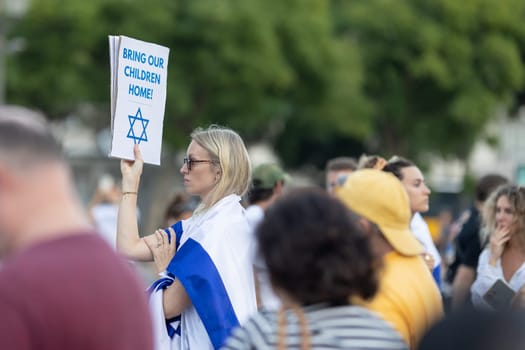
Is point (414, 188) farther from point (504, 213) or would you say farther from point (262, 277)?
point (262, 277)

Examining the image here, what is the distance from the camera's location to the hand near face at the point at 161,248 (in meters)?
5.55

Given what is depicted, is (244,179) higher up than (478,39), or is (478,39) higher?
(478,39)

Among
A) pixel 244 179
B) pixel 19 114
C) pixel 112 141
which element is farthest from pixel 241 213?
pixel 19 114

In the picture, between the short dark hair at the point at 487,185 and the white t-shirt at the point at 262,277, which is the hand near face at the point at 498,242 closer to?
the white t-shirt at the point at 262,277

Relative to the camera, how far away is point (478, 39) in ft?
136

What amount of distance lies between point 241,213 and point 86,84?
96.1 ft

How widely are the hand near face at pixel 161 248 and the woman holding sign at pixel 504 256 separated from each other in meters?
1.84

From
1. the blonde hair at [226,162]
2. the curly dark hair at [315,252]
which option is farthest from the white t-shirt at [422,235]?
the curly dark hair at [315,252]

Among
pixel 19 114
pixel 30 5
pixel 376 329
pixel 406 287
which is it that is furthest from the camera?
pixel 30 5

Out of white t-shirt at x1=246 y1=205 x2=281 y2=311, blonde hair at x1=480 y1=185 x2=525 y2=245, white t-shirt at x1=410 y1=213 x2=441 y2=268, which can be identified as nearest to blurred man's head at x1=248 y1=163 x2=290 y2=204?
white t-shirt at x1=246 y1=205 x2=281 y2=311

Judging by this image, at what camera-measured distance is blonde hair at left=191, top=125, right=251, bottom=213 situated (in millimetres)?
5586

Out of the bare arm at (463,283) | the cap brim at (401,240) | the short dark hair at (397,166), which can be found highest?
the short dark hair at (397,166)

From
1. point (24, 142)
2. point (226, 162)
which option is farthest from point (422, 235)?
→ point (24, 142)

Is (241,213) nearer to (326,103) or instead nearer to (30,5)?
(30,5)
